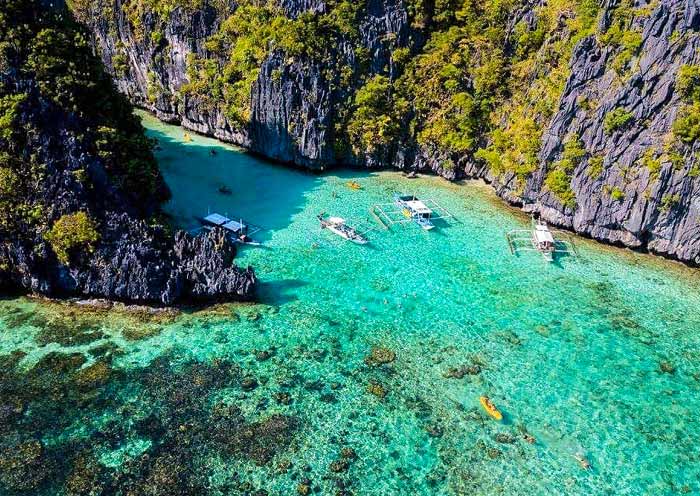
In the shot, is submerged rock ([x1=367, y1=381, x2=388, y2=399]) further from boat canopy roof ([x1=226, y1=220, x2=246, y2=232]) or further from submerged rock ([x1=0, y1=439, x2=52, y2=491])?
boat canopy roof ([x1=226, y1=220, x2=246, y2=232])

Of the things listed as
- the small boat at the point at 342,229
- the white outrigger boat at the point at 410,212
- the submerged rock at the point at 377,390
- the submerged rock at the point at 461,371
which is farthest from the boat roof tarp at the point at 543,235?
the submerged rock at the point at 377,390

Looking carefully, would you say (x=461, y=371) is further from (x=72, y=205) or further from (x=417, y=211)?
(x=72, y=205)

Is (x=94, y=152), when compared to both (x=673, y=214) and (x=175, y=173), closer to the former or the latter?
(x=175, y=173)

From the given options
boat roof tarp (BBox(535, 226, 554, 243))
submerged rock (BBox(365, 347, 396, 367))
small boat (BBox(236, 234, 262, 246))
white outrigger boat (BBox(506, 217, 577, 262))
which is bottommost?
submerged rock (BBox(365, 347, 396, 367))

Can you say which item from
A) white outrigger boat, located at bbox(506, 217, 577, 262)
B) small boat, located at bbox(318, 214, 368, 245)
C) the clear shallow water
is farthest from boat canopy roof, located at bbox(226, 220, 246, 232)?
white outrigger boat, located at bbox(506, 217, 577, 262)

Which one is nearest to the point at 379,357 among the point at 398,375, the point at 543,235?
the point at 398,375

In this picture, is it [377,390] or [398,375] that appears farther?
[398,375]

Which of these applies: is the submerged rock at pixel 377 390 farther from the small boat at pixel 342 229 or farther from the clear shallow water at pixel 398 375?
the small boat at pixel 342 229
